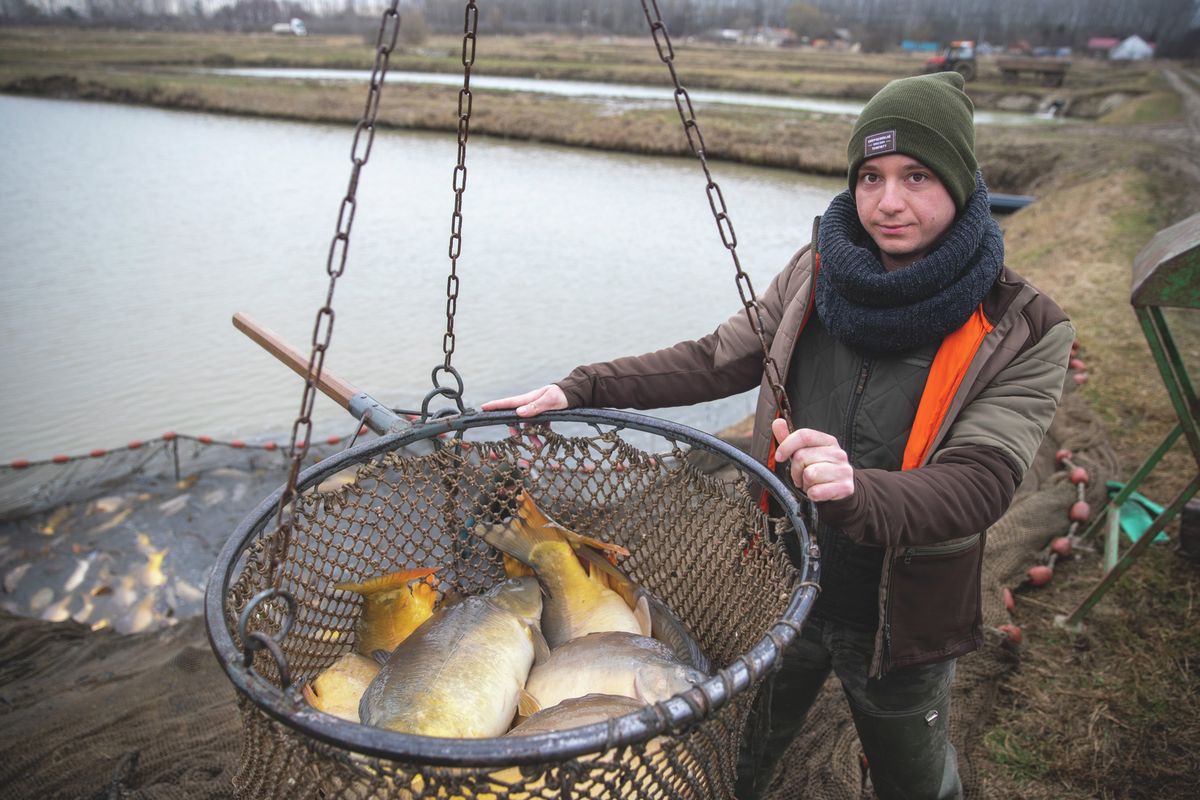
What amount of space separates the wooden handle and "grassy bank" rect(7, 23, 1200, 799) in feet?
8.02

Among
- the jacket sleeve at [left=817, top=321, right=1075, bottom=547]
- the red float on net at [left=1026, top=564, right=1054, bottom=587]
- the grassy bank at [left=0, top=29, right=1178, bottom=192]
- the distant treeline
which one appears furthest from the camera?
the distant treeline

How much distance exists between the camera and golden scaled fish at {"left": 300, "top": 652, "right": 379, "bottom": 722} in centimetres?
166

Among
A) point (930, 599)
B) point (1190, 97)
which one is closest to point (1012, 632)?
point (930, 599)

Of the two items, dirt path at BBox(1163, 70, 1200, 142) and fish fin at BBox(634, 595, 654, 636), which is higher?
dirt path at BBox(1163, 70, 1200, 142)

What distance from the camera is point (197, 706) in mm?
2658

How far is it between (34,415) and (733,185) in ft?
43.0

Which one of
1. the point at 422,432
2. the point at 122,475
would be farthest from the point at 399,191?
the point at 422,432

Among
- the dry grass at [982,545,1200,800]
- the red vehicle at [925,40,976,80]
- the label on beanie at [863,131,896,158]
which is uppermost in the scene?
the red vehicle at [925,40,976,80]

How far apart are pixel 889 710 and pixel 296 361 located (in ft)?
6.76

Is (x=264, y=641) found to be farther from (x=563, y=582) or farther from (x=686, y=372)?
(x=686, y=372)

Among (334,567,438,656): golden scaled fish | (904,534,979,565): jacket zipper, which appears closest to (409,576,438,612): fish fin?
(334,567,438,656): golden scaled fish

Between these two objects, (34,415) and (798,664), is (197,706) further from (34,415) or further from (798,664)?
(34,415)

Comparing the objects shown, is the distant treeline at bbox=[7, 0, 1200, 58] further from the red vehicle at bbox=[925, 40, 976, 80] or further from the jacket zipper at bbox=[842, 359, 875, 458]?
the jacket zipper at bbox=[842, 359, 875, 458]

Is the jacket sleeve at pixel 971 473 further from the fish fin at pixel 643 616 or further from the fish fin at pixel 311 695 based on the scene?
the fish fin at pixel 311 695
